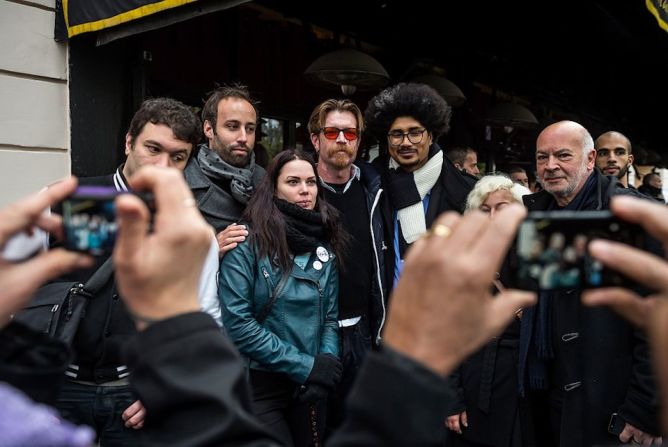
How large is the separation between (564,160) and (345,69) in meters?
2.67

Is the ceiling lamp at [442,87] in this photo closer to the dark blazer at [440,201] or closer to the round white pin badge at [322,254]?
the dark blazer at [440,201]

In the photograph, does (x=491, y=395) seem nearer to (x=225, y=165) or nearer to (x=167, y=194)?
(x=225, y=165)

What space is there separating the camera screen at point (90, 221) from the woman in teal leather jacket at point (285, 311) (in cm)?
176

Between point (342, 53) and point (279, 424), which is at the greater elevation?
point (342, 53)

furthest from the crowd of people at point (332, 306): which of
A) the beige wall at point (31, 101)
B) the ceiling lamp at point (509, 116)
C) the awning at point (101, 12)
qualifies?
the ceiling lamp at point (509, 116)

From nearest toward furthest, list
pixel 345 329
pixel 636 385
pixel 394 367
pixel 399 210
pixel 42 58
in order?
1. pixel 394 367
2. pixel 636 385
3. pixel 345 329
4. pixel 399 210
5. pixel 42 58

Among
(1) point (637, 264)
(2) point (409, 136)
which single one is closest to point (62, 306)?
(1) point (637, 264)

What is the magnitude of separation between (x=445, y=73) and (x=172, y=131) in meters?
6.86

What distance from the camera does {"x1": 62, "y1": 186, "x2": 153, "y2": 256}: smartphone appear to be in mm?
1008

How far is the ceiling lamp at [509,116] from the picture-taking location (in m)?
8.25

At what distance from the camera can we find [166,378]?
2.66ft

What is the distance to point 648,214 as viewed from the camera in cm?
84

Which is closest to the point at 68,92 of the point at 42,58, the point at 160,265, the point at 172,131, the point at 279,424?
the point at 42,58

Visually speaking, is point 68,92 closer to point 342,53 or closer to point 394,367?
point 342,53
